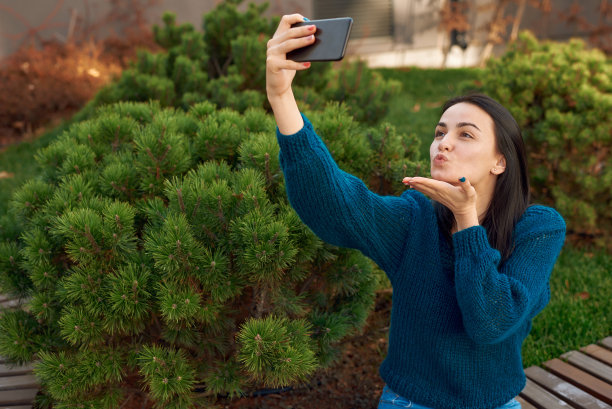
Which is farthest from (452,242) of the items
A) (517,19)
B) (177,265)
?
(517,19)

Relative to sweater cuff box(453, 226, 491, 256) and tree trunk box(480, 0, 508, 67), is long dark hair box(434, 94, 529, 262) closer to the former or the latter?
sweater cuff box(453, 226, 491, 256)

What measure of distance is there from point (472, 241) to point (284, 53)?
739 mm

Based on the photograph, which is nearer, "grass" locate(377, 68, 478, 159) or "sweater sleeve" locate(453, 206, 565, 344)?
"sweater sleeve" locate(453, 206, 565, 344)

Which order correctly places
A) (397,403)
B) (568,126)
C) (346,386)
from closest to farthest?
1. (397,403)
2. (346,386)
3. (568,126)

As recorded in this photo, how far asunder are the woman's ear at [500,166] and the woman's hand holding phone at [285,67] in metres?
0.67

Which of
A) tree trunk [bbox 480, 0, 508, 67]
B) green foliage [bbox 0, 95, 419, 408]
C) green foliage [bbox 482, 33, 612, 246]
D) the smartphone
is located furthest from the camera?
tree trunk [bbox 480, 0, 508, 67]

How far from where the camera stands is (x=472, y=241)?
1562 mm

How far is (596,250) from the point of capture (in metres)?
4.23

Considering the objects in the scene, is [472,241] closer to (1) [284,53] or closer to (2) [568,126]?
(1) [284,53]

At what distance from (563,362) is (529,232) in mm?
1453

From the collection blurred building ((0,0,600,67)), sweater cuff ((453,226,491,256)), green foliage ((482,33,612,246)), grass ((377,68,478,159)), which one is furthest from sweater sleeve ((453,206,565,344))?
blurred building ((0,0,600,67))

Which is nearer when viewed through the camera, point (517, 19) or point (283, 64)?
point (283, 64)

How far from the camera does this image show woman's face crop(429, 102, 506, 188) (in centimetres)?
169

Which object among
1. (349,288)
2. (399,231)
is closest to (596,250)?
(349,288)
